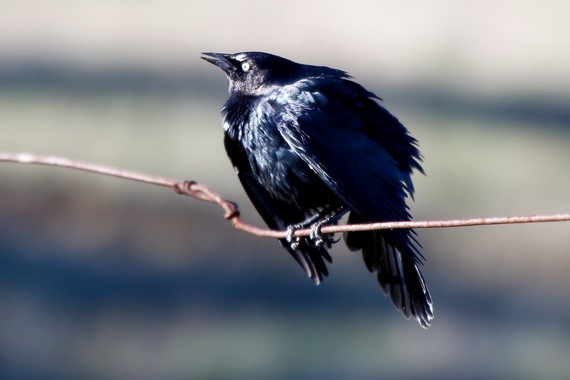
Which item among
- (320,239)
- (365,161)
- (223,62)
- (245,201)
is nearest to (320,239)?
→ (320,239)

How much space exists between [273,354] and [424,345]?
3.24ft

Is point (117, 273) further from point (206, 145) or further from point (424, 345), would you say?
point (424, 345)

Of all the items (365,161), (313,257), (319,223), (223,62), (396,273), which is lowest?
(396,273)

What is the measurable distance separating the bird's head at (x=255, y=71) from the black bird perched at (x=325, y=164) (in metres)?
0.01

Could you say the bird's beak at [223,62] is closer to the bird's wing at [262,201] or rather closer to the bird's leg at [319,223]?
the bird's wing at [262,201]

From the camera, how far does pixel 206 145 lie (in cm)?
1041

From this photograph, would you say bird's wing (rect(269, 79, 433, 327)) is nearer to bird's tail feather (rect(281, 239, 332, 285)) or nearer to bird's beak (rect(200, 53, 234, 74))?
bird's tail feather (rect(281, 239, 332, 285))

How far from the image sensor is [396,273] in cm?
480

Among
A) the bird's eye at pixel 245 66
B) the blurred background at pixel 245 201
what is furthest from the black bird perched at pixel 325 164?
the blurred background at pixel 245 201

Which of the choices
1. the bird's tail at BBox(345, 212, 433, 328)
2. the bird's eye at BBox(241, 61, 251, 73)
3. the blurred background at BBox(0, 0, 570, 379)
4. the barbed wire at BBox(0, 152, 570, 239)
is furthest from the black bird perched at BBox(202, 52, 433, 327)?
the blurred background at BBox(0, 0, 570, 379)

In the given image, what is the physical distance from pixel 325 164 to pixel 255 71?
741mm

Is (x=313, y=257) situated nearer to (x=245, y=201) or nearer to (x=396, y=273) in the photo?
(x=396, y=273)

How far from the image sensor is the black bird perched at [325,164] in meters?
4.74

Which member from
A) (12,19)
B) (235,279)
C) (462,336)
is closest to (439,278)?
(462,336)
